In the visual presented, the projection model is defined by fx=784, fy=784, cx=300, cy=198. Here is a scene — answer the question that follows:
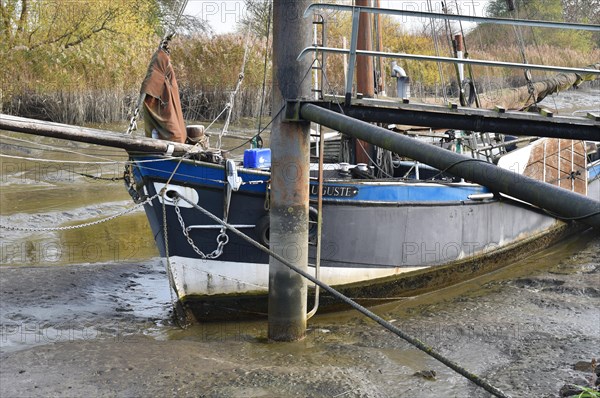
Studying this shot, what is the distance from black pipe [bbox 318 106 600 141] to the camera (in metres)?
5.82

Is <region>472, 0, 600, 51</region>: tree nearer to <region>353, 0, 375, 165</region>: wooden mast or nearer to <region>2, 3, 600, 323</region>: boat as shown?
<region>353, 0, 375, 165</region>: wooden mast

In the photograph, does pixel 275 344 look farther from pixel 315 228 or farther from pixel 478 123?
pixel 478 123

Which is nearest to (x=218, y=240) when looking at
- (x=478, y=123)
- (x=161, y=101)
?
(x=161, y=101)

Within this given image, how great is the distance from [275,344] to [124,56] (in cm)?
1893

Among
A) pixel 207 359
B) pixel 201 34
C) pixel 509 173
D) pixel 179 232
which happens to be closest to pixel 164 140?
pixel 179 232

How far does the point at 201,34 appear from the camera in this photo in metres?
28.5

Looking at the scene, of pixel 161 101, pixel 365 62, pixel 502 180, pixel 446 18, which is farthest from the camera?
pixel 365 62

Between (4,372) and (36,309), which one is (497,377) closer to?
(4,372)

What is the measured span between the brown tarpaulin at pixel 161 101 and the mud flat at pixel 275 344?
84.1 inches

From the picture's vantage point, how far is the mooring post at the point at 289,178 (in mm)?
7191

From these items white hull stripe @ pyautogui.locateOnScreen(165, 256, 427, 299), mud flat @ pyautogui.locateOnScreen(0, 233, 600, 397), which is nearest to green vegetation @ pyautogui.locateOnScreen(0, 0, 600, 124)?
mud flat @ pyautogui.locateOnScreen(0, 233, 600, 397)

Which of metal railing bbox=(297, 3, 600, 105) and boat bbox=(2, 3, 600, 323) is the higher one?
metal railing bbox=(297, 3, 600, 105)

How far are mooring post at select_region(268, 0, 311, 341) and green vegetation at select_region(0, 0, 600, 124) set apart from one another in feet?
45.8

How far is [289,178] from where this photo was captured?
24.4 feet
